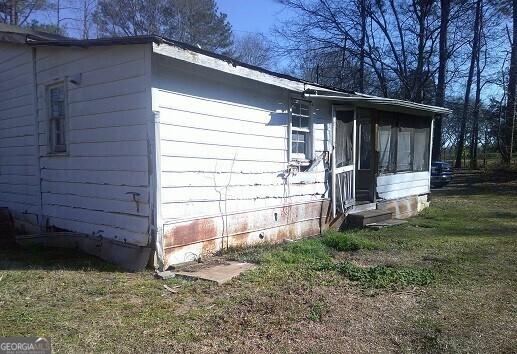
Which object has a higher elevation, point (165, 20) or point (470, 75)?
point (165, 20)

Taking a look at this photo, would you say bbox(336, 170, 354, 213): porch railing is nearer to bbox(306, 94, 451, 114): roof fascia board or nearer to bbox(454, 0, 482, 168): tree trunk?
bbox(306, 94, 451, 114): roof fascia board

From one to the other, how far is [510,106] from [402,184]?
17.0 meters

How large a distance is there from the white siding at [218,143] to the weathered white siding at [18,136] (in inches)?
125

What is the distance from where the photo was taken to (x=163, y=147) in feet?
20.2

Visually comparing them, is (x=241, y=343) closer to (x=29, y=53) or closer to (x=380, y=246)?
(x=380, y=246)

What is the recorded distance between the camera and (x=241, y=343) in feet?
12.8

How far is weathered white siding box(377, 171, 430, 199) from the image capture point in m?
11.4

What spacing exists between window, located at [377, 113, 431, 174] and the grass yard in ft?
13.1

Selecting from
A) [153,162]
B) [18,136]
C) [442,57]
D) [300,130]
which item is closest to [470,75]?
[442,57]

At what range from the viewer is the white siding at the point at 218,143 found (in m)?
6.27

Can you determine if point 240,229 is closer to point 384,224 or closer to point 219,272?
point 219,272

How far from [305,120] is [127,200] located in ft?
13.5

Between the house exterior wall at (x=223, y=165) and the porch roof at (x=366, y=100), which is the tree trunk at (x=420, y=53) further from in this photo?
the house exterior wall at (x=223, y=165)

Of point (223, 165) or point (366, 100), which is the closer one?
point (223, 165)
